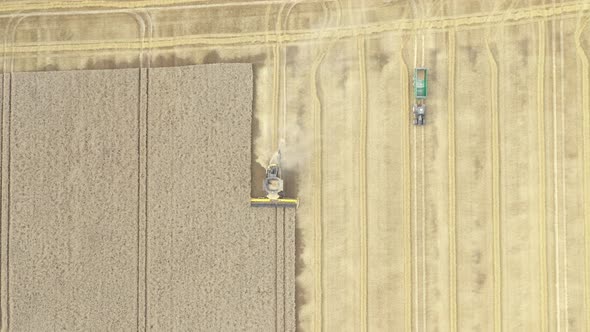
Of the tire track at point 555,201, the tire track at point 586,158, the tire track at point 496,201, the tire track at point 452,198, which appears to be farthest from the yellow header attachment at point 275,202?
the tire track at point 586,158

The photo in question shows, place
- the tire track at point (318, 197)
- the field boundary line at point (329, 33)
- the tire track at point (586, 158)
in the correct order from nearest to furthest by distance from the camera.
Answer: the tire track at point (586, 158) < the field boundary line at point (329, 33) < the tire track at point (318, 197)

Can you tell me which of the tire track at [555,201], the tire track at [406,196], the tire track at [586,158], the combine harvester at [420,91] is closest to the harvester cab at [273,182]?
the tire track at [406,196]

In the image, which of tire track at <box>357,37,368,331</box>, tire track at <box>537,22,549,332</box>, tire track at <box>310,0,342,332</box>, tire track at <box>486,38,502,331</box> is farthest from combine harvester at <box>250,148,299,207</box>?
tire track at <box>537,22,549,332</box>

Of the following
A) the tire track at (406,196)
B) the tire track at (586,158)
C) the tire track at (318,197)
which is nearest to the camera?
the tire track at (586,158)

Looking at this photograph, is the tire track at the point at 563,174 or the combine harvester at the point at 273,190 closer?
the tire track at the point at 563,174

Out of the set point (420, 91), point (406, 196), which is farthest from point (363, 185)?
point (420, 91)

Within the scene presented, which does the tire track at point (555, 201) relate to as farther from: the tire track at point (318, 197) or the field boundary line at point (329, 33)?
the tire track at point (318, 197)

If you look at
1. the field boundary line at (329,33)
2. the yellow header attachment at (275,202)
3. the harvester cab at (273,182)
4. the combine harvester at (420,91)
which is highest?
the field boundary line at (329,33)

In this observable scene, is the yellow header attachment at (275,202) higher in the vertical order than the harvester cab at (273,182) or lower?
lower
